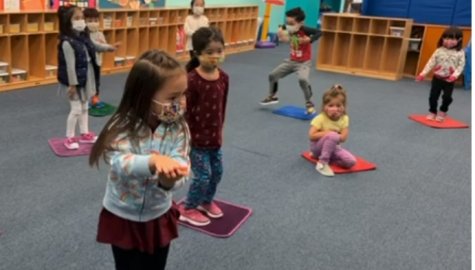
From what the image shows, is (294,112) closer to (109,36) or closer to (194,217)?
(194,217)

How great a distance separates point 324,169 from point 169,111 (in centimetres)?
248

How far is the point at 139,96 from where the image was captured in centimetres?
151

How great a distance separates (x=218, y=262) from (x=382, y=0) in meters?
7.43

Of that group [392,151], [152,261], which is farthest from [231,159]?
[152,261]

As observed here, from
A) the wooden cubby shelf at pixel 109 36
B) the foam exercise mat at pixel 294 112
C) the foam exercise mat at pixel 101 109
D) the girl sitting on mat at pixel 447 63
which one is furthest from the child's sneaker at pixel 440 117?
the wooden cubby shelf at pixel 109 36

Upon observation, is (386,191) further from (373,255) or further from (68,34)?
(68,34)

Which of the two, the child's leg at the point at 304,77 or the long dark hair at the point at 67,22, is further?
the child's leg at the point at 304,77

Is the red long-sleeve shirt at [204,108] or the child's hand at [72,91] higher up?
the red long-sleeve shirt at [204,108]

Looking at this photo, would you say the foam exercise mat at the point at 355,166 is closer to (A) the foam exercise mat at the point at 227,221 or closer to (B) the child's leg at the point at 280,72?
(A) the foam exercise mat at the point at 227,221

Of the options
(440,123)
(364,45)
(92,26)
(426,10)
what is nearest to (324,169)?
(440,123)

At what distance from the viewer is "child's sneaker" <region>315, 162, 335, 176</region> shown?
3.76 metres

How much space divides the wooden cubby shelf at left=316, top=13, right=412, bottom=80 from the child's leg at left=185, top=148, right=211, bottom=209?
629cm

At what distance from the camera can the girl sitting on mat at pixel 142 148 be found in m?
1.49

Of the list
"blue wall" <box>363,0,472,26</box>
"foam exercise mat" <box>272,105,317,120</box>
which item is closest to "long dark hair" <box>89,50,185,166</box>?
"foam exercise mat" <box>272,105,317,120</box>
